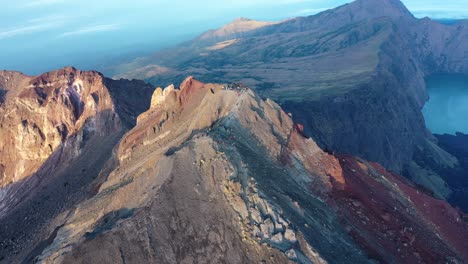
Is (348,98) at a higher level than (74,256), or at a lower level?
lower

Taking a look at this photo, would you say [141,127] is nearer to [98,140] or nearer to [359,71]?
[98,140]

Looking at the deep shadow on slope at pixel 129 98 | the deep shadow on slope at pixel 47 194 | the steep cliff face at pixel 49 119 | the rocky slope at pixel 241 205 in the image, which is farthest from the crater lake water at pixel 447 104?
the deep shadow on slope at pixel 47 194

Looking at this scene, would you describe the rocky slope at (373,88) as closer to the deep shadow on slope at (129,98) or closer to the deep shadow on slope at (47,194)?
the deep shadow on slope at (129,98)

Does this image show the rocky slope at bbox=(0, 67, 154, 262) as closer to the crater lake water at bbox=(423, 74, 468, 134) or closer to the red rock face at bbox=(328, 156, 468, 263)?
the red rock face at bbox=(328, 156, 468, 263)

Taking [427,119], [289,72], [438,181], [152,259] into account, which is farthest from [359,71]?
[152,259]

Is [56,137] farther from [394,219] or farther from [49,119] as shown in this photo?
[394,219]

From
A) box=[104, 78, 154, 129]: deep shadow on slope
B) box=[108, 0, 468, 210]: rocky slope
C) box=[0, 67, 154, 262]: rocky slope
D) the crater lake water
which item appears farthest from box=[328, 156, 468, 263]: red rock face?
the crater lake water
